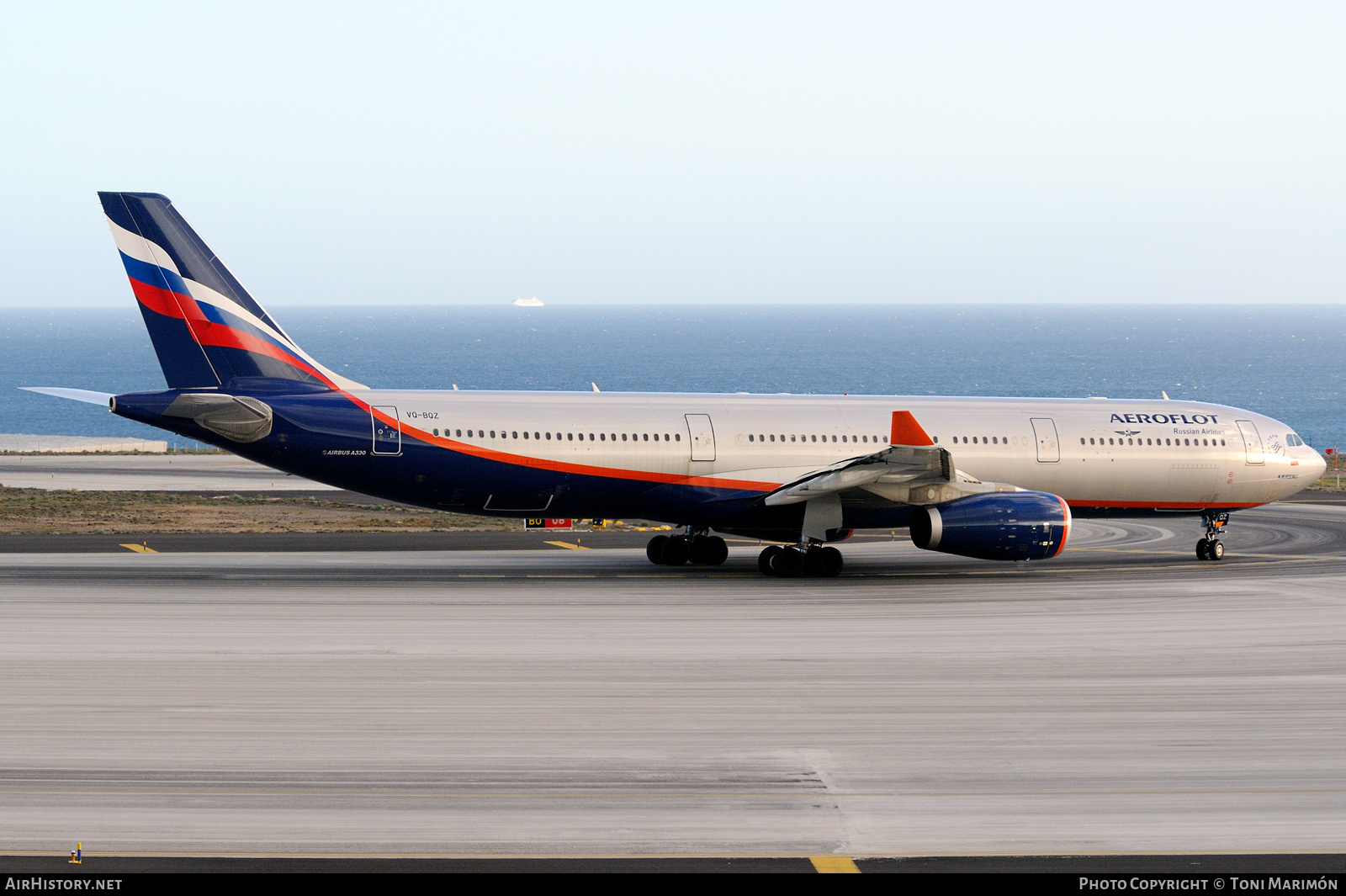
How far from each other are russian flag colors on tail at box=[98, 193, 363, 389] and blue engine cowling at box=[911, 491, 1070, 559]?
41.3ft

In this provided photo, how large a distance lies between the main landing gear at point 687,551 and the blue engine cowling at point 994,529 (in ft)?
14.7

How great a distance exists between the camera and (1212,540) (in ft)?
97.3

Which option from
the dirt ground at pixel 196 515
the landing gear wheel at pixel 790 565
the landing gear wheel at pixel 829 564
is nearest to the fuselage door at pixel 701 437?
the landing gear wheel at pixel 790 565

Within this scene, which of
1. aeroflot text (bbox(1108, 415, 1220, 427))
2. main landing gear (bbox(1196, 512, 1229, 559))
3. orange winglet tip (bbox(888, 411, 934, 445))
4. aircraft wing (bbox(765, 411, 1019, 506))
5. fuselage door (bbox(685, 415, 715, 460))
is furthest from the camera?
main landing gear (bbox(1196, 512, 1229, 559))

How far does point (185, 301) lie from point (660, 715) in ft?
46.6

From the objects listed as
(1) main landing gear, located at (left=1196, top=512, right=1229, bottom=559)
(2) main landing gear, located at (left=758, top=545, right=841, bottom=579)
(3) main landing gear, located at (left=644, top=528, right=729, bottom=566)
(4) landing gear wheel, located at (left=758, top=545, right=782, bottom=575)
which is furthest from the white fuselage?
(3) main landing gear, located at (left=644, top=528, right=729, bottom=566)

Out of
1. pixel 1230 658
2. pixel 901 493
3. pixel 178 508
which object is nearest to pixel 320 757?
pixel 1230 658

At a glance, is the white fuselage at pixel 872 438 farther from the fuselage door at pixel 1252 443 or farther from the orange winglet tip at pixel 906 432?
the orange winglet tip at pixel 906 432

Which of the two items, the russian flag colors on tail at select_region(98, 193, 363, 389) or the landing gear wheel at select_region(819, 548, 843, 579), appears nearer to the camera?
the russian flag colors on tail at select_region(98, 193, 363, 389)

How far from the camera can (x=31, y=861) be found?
9.72 metres

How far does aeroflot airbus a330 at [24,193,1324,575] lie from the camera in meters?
24.2

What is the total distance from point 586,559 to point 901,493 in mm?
7127

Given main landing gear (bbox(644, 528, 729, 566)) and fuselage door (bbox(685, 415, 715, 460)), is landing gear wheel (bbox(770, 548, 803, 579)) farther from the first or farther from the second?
fuselage door (bbox(685, 415, 715, 460))

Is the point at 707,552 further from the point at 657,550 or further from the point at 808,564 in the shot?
the point at 808,564
